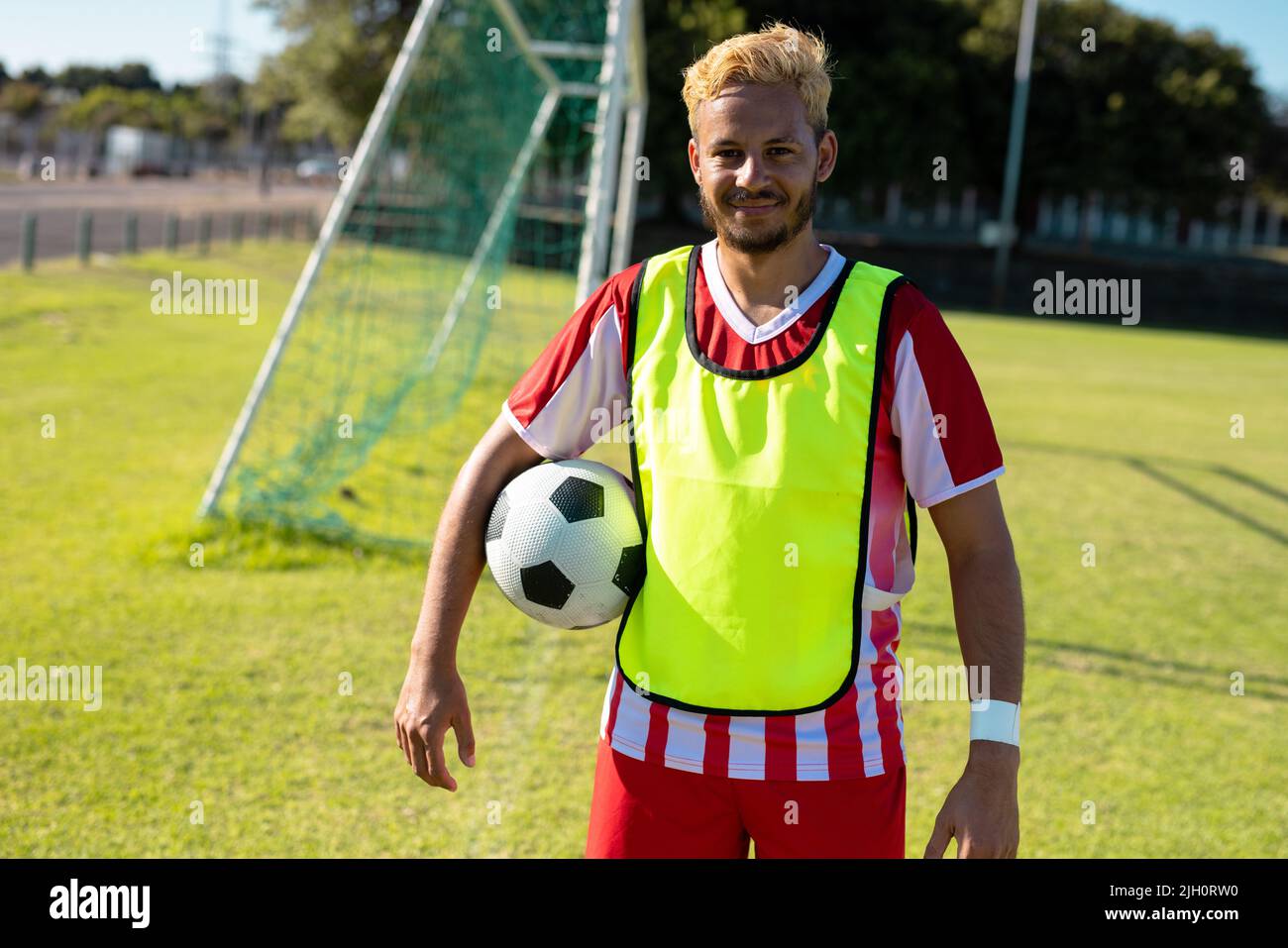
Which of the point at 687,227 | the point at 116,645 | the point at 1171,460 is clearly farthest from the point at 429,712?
the point at 687,227

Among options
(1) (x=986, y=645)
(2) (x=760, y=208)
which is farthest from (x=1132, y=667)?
(2) (x=760, y=208)

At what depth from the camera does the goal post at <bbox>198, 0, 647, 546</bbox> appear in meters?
6.85

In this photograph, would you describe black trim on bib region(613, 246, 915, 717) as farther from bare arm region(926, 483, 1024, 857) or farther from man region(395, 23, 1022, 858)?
bare arm region(926, 483, 1024, 857)

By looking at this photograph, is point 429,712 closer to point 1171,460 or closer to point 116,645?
point 116,645

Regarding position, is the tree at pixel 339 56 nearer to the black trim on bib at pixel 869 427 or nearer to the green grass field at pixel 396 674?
the green grass field at pixel 396 674

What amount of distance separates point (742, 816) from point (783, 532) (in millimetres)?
527

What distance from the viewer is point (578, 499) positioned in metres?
2.34

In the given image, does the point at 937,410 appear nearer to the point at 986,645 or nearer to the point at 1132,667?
the point at 986,645

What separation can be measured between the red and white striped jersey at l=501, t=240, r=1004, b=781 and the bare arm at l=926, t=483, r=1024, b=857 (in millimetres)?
73

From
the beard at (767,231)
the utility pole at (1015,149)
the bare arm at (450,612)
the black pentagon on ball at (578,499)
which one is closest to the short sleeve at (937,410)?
the beard at (767,231)

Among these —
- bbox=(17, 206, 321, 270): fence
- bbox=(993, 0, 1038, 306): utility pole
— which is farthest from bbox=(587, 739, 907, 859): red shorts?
bbox=(993, 0, 1038, 306): utility pole
